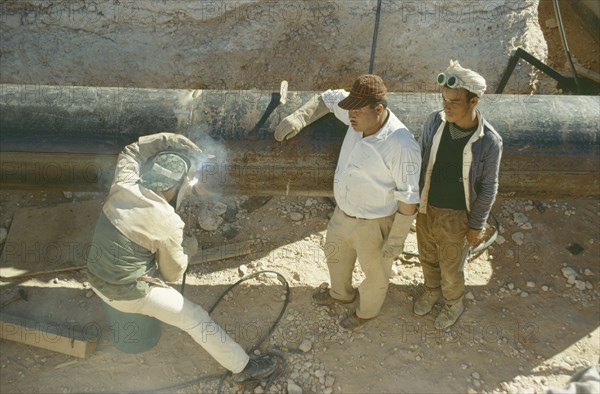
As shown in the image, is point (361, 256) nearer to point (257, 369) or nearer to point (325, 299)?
point (325, 299)

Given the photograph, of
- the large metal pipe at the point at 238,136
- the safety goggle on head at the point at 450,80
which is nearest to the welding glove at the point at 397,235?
the large metal pipe at the point at 238,136

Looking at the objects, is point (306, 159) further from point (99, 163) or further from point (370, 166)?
point (99, 163)

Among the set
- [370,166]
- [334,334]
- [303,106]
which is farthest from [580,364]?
[303,106]

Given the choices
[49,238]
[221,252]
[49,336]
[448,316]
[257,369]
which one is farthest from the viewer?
[49,238]

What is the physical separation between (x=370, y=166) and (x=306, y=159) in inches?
24.0

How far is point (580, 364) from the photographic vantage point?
150 inches

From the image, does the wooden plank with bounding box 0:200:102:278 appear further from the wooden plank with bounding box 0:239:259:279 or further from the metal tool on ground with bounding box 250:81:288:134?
the metal tool on ground with bounding box 250:81:288:134

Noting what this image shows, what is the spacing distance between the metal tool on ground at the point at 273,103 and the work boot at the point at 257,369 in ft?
5.21

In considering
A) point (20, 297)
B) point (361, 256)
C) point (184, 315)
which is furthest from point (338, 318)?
point (20, 297)

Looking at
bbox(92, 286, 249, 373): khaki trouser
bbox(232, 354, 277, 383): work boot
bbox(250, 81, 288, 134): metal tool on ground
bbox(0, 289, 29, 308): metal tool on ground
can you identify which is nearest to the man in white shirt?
bbox(250, 81, 288, 134): metal tool on ground

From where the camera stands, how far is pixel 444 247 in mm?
3502

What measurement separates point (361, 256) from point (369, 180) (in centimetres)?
62

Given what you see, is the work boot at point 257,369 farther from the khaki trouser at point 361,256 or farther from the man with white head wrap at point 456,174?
the man with white head wrap at point 456,174

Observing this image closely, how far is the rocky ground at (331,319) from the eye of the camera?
3678mm
